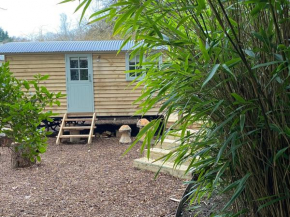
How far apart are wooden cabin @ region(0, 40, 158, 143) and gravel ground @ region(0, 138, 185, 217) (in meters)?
2.47

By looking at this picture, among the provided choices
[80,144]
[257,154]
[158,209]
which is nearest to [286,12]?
[257,154]

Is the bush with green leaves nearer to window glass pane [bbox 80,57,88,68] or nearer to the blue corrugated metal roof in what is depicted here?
the blue corrugated metal roof

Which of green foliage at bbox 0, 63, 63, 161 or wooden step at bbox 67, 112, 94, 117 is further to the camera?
wooden step at bbox 67, 112, 94, 117

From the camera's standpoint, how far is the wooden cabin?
8.12m

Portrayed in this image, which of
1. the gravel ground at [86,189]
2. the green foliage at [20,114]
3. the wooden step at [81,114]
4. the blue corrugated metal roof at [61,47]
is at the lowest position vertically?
the gravel ground at [86,189]

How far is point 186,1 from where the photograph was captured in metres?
1.37

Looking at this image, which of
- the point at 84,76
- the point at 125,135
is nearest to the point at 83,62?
the point at 84,76

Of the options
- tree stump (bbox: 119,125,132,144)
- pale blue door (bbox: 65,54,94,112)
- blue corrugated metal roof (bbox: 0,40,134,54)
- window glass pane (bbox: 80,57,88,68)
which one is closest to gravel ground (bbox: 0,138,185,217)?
tree stump (bbox: 119,125,132,144)

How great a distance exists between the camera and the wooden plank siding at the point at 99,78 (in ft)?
26.8

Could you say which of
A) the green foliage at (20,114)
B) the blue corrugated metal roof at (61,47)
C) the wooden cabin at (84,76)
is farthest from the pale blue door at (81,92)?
the green foliage at (20,114)

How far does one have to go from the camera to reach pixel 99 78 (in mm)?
8195

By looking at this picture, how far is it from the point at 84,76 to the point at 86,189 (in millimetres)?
4743

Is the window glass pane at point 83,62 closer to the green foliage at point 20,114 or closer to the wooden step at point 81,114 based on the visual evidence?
the wooden step at point 81,114

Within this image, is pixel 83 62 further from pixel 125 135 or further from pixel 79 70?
pixel 125 135
